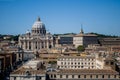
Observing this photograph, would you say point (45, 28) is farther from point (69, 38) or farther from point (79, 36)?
point (69, 38)

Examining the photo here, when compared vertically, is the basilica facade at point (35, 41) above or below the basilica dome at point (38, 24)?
below

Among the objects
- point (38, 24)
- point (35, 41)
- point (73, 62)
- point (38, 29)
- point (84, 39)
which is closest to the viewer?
point (73, 62)

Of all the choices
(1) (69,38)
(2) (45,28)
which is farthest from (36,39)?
(1) (69,38)

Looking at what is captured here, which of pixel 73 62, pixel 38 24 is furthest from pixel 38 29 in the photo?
pixel 73 62

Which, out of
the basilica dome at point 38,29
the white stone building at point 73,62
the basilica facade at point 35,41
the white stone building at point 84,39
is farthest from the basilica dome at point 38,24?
the white stone building at point 73,62

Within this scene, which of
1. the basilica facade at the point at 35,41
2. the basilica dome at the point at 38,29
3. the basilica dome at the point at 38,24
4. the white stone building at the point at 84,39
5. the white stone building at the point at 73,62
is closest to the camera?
the white stone building at the point at 73,62

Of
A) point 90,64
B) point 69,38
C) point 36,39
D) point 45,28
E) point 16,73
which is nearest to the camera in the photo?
point 16,73

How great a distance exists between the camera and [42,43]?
128 metres

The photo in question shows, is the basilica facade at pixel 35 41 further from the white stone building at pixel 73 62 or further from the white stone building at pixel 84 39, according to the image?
the white stone building at pixel 73 62

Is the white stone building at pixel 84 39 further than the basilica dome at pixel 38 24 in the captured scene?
No

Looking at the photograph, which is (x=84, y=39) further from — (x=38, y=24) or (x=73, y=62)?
(x=73, y=62)

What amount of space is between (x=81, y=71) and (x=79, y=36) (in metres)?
91.1

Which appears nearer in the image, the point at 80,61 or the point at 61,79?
the point at 61,79

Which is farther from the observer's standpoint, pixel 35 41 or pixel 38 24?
Answer: pixel 38 24
